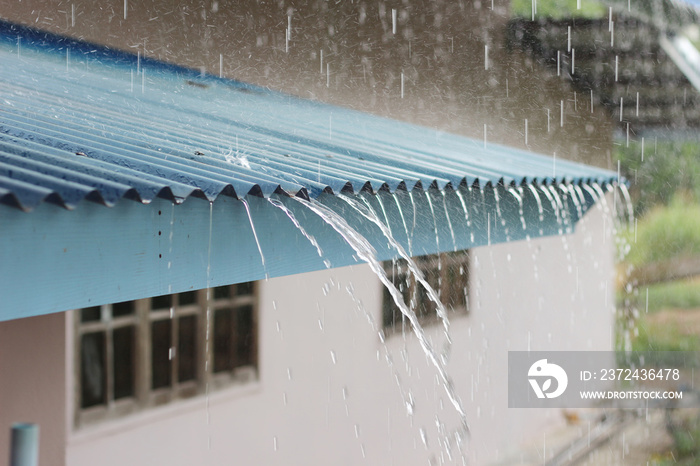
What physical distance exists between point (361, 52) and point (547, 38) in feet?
7.07

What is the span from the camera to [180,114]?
380 centimetres

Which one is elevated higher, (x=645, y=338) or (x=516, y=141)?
(x=516, y=141)

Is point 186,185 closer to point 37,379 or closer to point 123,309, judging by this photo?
point 37,379

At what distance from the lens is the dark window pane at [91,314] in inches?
168

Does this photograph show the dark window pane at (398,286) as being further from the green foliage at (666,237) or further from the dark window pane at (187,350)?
the green foliage at (666,237)

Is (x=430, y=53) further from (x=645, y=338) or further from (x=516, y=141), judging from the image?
(x=645, y=338)

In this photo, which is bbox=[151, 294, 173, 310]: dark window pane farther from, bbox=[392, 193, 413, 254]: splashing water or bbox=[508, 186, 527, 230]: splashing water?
bbox=[508, 186, 527, 230]: splashing water

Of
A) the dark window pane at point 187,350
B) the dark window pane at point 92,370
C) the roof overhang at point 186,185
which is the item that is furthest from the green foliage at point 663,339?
the dark window pane at point 92,370

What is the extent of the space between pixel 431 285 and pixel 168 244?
510 centimetres

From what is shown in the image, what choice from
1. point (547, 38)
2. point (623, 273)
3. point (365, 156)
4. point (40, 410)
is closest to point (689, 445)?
point (547, 38)

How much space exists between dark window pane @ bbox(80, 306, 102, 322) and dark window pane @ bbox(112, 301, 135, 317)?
12cm

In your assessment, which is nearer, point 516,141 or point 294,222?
point 294,222

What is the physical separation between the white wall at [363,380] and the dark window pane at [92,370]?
0.19 meters

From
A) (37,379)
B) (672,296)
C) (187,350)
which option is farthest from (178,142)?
(672,296)
